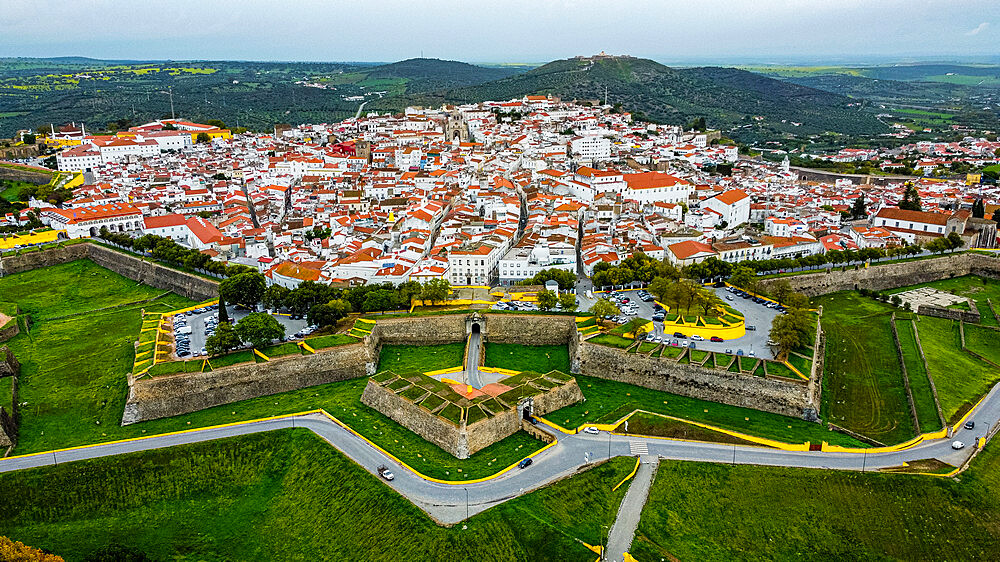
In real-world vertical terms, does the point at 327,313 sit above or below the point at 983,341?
above

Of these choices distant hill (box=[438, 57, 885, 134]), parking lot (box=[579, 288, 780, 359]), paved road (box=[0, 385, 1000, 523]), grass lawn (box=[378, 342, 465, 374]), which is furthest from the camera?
distant hill (box=[438, 57, 885, 134])

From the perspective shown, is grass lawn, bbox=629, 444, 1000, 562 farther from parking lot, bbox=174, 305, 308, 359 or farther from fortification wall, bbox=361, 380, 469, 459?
parking lot, bbox=174, 305, 308, 359

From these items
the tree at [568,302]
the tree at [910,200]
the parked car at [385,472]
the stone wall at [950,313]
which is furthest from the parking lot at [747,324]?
the tree at [910,200]

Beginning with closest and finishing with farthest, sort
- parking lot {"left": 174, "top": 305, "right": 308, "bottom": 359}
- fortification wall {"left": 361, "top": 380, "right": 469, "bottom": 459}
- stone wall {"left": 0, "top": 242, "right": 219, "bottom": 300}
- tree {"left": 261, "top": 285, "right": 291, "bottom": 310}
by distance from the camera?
fortification wall {"left": 361, "top": 380, "right": 469, "bottom": 459} → parking lot {"left": 174, "top": 305, "right": 308, "bottom": 359} → tree {"left": 261, "top": 285, "right": 291, "bottom": 310} → stone wall {"left": 0, "top": 242, "right": 219, "bottom": 300}

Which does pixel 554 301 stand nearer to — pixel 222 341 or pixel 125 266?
pixel 222 341

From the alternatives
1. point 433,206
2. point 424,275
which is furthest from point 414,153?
point 424,275

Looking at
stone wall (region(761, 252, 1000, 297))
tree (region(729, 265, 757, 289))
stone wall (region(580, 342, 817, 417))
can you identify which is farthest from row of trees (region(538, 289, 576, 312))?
stone wall (region(761, 252, 1000, 297))

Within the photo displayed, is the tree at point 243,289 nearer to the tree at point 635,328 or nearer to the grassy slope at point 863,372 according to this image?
the tree at point 635,328

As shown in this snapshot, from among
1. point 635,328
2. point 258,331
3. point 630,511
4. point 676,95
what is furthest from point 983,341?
point 676,95
